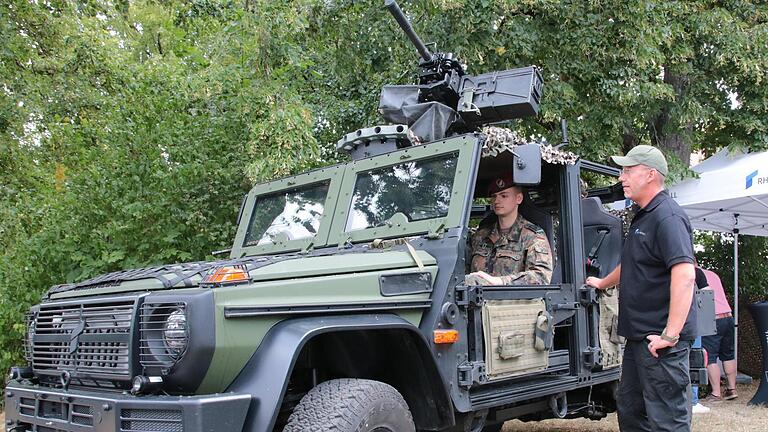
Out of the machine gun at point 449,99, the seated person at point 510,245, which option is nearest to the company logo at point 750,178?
the machine gun at point 449,99

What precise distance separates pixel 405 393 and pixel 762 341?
5821 mm

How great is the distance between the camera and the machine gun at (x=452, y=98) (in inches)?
A: 200

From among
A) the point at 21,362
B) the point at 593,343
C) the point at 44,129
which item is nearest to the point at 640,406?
the point at 593,343

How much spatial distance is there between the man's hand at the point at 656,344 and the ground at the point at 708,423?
Answer: 10.2 ft

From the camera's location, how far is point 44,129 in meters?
10.7

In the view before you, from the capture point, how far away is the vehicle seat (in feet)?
18.3

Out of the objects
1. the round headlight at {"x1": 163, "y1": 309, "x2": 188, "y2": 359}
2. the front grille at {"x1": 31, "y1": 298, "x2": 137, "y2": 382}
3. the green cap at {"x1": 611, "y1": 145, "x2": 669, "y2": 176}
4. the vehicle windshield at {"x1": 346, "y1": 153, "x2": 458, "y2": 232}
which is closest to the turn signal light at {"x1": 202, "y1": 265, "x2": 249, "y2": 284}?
the round headlight at {"x1": 163, "y1": 309, "x2": 188, "y2": 359}

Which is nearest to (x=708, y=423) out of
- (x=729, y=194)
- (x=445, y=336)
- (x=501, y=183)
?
(x=729, y=194)

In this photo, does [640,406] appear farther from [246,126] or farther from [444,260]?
[246,126]

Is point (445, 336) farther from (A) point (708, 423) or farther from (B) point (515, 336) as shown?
(A) point (708, 423)

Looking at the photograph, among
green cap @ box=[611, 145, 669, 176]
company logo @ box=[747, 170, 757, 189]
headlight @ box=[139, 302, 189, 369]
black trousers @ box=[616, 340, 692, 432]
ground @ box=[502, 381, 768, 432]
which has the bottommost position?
ground @ box=[502, 381, 768, 432]

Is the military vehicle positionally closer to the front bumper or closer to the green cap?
the front bumper

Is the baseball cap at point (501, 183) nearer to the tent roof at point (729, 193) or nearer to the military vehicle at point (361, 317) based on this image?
the military vehicle at point (361, 317)

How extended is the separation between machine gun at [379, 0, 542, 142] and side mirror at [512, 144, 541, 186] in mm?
1011
